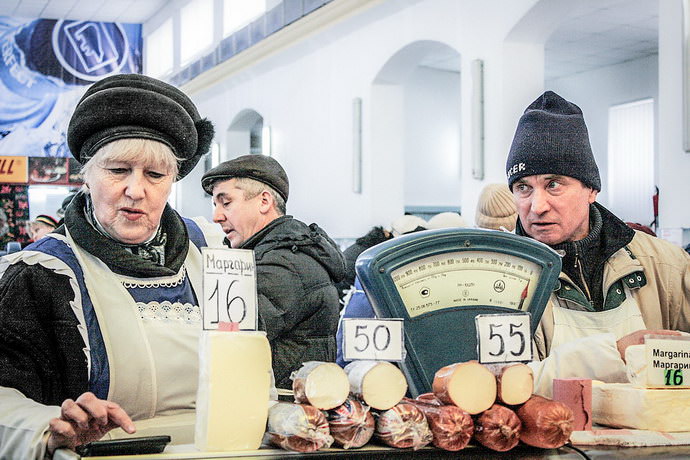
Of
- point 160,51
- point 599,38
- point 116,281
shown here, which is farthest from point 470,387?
point 160,51

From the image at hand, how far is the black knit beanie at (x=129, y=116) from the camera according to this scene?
5.41 ft

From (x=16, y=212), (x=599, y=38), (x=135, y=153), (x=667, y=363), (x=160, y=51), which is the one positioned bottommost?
(x=667, y=363)

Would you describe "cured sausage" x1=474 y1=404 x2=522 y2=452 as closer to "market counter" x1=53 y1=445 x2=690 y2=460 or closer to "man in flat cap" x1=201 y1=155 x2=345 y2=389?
"market counter" x1=53 y1=445 x2=690 y2=460

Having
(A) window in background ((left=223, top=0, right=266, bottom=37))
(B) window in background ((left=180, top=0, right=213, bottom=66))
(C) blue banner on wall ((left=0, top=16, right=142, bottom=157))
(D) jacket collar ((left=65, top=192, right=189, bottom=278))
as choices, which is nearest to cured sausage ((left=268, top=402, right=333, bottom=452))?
(D) jacket collar ((left=65, top=192, right=189, bottom=278))

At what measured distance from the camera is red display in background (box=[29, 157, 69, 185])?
47.2 ft

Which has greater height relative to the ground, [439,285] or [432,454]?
[439,285]

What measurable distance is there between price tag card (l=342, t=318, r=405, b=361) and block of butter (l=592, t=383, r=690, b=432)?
0.36 meters

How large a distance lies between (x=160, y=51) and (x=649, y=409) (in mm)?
A: 17005

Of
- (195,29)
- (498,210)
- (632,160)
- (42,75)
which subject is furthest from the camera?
(42,75)

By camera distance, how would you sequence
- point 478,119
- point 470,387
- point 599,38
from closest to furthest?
point 470,387 → point 478,119 → point 599,38

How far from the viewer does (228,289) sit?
1.12m

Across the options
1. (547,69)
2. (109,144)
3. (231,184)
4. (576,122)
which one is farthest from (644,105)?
(109,144)

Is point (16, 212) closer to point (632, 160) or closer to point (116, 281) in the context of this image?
point (632, 160)

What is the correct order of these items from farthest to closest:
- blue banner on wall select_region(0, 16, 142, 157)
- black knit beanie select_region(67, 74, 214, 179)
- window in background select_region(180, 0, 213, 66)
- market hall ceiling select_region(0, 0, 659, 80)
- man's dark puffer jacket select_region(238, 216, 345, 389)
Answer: blue banner on wall select_region(0, 16, 142, 157), window in background select_region(180, 0, 213, 66), market hall ceiling select_region(0, 0, 659, 80), man's dark puffer jacket select_region(238, 216, 345, 389), black knit beanie select_region(67, 74, 214, 179)
